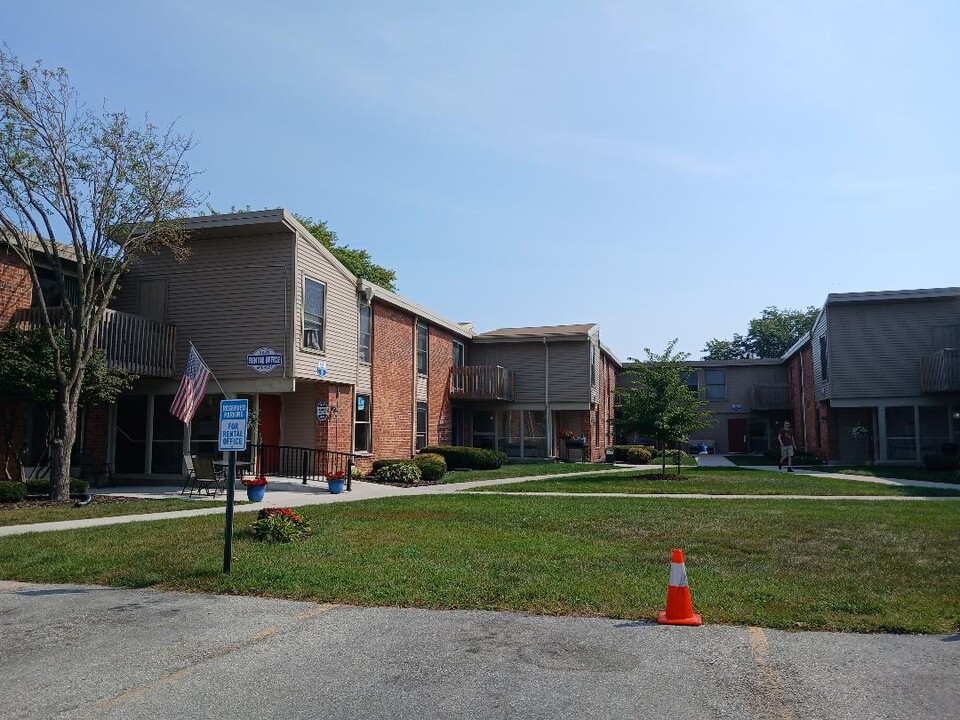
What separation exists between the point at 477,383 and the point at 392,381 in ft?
20.8

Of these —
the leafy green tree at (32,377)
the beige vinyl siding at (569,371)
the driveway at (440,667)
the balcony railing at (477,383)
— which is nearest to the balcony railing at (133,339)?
the leafy green tree at (32,377)

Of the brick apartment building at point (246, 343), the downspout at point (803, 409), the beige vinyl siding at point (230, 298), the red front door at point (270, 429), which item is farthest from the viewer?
the downspout at point (803, 409)

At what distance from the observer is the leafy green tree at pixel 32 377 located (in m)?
15.1

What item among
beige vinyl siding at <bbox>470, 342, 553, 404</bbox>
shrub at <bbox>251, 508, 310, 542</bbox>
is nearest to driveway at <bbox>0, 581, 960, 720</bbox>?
shrub at <bbox>251, 508, 310, 542</bbox>

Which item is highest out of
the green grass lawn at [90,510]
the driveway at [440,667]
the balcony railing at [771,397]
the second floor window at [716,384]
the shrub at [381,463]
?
the second floor window at [716,384]

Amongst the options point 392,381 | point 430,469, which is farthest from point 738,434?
point 430,469

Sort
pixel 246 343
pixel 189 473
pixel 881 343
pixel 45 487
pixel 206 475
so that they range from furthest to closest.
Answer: pixel 881 343, pixel 246 343, pixel 189 473, pixel 206 475, pixel 45 487

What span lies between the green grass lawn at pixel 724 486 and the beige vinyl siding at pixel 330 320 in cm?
511

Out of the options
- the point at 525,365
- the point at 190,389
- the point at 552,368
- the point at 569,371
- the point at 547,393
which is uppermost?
the point at 525,365

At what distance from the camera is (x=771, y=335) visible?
75750 millimetres

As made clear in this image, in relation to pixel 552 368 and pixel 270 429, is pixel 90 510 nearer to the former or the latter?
pixel 270 429

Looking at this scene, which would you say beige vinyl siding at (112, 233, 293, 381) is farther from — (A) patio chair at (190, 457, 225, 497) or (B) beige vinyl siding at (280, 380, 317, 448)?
(A) patio chair at (190, 457, 225, 497)

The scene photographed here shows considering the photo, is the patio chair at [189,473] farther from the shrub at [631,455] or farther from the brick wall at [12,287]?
the shrub at [631,455]

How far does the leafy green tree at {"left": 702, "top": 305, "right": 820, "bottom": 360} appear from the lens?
74875 millimetres
